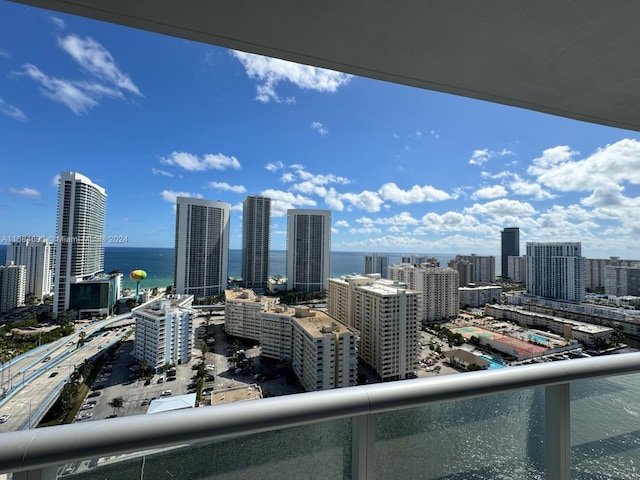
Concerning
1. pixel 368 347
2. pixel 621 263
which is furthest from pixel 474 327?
pixel 621 263

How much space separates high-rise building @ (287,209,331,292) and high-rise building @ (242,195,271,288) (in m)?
3.26

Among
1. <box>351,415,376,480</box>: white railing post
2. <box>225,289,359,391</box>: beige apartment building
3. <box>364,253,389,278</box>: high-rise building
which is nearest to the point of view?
<box>351,415,376,480</box>: white railing post

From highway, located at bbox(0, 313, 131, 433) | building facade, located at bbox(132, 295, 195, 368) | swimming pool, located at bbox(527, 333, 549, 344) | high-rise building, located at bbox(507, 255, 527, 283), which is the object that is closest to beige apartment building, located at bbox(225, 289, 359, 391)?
building facade, located at bbox(132, 295, 195, 368)

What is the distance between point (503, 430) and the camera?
53 cm

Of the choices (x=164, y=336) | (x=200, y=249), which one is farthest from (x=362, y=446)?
(x=200, y=249)

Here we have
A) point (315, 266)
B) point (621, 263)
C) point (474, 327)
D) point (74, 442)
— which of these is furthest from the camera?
point (315, 266)

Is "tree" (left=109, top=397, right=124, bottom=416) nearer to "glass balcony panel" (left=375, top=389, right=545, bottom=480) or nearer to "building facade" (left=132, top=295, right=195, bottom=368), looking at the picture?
"building facade" (left=132, top=295, right=195, bottom=368)

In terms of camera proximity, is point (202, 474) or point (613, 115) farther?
point (613, 115)

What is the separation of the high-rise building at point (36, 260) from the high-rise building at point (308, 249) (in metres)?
12.1

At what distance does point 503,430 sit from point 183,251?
61.1 feet

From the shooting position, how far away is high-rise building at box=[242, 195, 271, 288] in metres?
21.2

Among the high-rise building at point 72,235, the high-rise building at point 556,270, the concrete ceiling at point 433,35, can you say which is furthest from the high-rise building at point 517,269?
the high-rise building at point 72,235

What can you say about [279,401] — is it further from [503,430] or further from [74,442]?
[503,430]

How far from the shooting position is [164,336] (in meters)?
7.81
